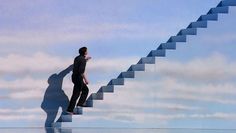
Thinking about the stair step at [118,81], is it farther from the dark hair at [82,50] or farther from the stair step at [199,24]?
the stair step at [199,24]

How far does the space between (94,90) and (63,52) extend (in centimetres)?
77

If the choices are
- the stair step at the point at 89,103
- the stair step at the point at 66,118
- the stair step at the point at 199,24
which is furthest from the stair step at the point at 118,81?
the stair step at the point at 199,24

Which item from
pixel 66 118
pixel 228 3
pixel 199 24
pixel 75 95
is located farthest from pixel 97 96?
pixel 228 3

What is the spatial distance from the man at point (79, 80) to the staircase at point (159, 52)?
0.17 m

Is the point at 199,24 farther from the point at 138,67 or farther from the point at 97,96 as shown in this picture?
the point at 97,96

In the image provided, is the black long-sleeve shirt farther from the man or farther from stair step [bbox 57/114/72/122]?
stair step [bbox 57/114/72/122]

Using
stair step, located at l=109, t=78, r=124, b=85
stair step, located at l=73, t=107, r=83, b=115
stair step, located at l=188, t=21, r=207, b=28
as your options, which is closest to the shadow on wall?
stair step, located at l=73, t=107, r=83, b=115

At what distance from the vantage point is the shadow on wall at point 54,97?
9102 mm

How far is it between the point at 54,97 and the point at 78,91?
568mm

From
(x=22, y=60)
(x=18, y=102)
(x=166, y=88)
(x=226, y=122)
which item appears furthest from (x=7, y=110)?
(x=226, y=122)

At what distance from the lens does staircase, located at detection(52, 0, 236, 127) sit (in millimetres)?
9031

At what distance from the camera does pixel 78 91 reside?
8781mm

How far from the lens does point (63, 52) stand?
30.0 ft

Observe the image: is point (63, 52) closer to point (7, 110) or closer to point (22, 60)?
point (22, 60)
